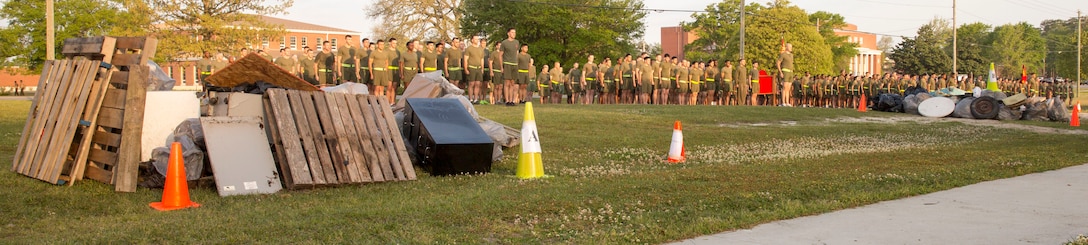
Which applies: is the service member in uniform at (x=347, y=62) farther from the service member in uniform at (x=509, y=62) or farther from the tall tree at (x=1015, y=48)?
the tall tree at (x=1015, y=48)

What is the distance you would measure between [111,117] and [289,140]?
1777mm

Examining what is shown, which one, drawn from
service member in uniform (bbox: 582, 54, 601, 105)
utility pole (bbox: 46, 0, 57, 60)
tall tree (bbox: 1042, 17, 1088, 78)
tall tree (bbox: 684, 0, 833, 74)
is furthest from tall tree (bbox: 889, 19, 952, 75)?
utility pole (bbox: 46, 0, 57, 60)

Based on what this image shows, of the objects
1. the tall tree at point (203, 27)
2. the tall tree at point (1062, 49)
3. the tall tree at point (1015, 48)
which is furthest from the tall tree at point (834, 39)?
the tall tree at point (203, 27)

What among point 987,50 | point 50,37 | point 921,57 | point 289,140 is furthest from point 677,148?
point 987,50

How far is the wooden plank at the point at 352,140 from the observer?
9289mm

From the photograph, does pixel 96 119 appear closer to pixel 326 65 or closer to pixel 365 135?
pixel 365 135

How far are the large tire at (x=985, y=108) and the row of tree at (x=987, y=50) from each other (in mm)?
63024

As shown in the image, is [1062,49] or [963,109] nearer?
[963,109]

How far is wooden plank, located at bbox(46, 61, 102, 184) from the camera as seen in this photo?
8961 mm

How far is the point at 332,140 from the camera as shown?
9531 mm

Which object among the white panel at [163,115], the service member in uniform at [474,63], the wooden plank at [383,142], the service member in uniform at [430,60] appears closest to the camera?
the wooden plank at [383,142]

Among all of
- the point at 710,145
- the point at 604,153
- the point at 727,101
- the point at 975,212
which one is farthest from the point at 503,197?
the point at 727,101

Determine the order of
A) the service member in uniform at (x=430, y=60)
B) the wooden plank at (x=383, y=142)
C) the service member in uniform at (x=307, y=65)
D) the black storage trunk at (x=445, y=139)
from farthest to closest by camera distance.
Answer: the service member in uniform at (x=307, y=65) → the service member in uniform at (x=430, y=60) → the black storage trunk at (x=445, y=139) → the wooden plank at (x=383, y=142)

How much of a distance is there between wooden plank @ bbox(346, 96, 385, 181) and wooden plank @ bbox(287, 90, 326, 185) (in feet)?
→ 1.65
